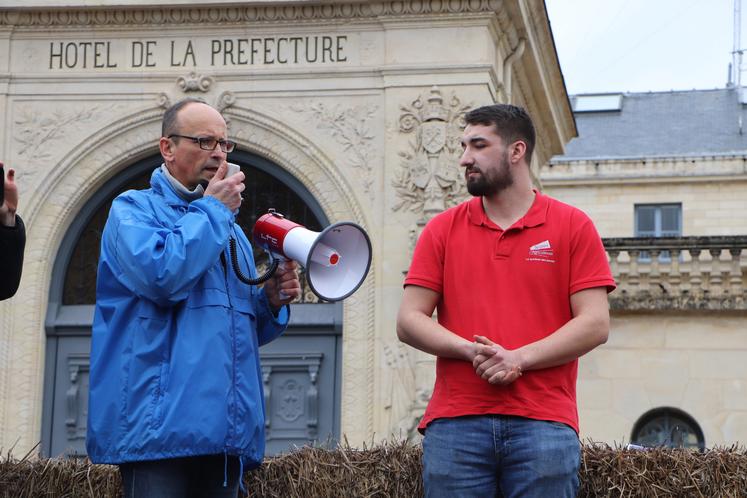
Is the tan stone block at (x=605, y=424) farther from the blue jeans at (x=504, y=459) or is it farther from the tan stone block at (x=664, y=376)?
the blue jeans at (x=504, y=459)

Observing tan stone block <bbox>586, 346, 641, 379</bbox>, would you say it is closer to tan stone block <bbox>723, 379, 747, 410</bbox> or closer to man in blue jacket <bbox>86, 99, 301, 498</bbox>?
tan stone block <bbox>723, 379, 747, 410</bbox>

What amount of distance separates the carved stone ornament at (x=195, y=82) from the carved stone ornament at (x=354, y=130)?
50.2 inches

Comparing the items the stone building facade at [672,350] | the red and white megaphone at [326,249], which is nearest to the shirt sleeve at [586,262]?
the red and white megaphone at [326,249]

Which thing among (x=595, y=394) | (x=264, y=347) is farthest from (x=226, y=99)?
(x=595, y=394)

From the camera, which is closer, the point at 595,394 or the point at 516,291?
the point at 516,291

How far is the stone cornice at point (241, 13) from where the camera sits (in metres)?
14.6

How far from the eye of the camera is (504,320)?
18.7 feet

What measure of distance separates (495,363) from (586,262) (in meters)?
0.66

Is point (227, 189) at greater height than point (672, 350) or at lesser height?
greater

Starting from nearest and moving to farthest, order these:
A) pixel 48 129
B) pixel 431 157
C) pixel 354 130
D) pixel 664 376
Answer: pixel 431 157, pixel 354 130, pixel 48 129, pixel 664 376

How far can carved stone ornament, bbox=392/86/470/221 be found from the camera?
47.4ft

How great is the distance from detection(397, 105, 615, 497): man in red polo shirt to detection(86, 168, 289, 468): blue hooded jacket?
2.56 feet

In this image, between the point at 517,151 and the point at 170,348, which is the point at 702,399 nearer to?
the point at 517,151

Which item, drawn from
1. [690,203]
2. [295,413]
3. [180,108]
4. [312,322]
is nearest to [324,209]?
[312,322]
